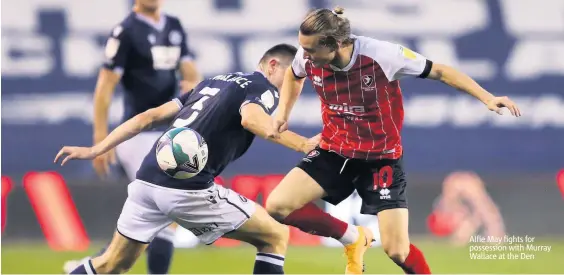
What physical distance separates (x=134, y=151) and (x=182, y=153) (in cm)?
201

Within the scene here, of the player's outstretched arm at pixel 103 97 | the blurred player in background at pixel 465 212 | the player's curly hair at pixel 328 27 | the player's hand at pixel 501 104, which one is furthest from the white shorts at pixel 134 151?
the blurred player in background at pixel 465 212

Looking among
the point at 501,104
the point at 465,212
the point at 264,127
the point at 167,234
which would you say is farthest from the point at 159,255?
the point at 465,212

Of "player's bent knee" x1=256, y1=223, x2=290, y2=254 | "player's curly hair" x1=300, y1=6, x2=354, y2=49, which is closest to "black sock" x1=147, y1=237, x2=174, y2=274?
"player's bent knee" x1=256, y1=223, x2=290, y2=254

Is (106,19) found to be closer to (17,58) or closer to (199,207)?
(17,58)

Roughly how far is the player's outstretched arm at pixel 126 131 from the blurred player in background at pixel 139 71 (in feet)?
4.75

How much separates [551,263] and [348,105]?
3.45m

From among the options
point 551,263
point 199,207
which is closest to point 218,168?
point 199,207

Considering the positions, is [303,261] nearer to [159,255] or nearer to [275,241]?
[159,255]

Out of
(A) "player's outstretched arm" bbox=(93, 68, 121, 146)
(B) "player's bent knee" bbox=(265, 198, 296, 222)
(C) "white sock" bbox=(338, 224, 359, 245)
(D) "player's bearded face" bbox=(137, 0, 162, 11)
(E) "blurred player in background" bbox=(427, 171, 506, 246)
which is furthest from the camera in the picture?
(E) "blurred player in background" bbox=(427, 171, 506, 246)

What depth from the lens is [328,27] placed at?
6.06 meters

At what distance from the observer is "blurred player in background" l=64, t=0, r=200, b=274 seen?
25.7ft

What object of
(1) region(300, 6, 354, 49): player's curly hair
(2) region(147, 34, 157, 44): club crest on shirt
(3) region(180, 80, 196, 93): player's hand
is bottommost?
(3) region(180, 80, 196, 93): player's hand

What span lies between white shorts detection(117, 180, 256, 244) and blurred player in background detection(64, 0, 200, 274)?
177 centimetres

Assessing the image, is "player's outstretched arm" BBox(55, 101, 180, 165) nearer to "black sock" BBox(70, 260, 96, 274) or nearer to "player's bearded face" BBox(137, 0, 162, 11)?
Answer: "black sock" BBox(70, 260, 96, 274)
